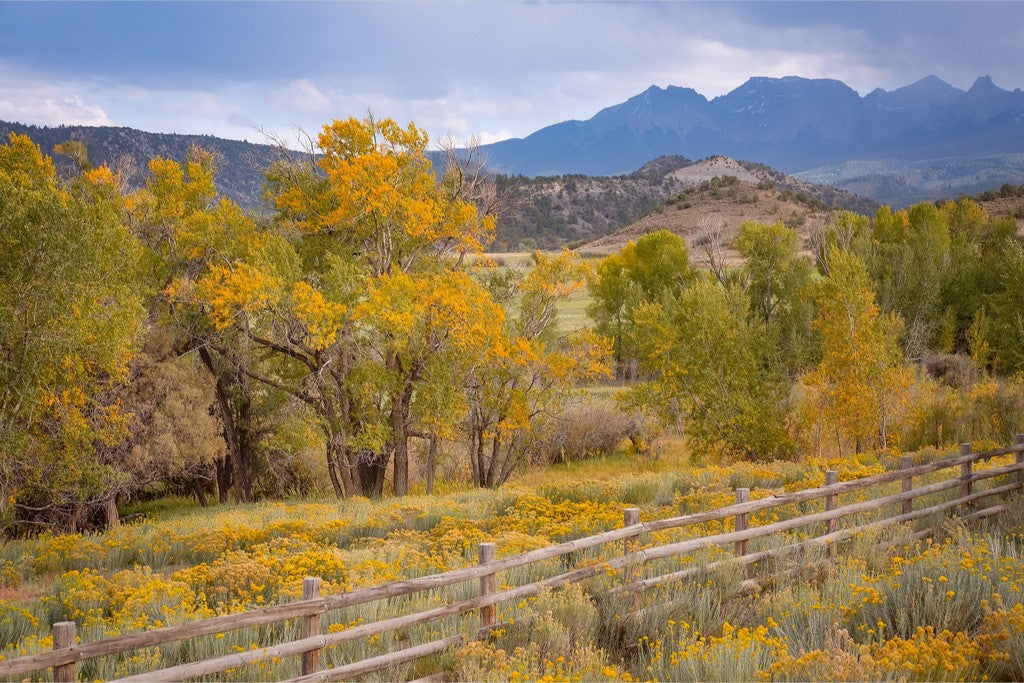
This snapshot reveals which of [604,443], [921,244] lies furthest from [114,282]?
[921,244]

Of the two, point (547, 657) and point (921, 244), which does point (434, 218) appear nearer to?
point (547, 657)

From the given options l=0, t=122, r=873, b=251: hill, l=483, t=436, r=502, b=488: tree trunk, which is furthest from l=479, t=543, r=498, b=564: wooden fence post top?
l=0, t=122, r=873, b=251: hill

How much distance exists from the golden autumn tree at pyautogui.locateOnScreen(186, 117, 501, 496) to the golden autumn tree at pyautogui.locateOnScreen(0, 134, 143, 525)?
266 cm

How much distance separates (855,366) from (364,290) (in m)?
17.6

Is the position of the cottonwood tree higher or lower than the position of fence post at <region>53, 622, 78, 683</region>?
lower

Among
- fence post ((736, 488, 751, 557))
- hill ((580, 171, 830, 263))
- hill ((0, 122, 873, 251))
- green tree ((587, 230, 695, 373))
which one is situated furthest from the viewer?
hill ((580, 171, 830, 263))

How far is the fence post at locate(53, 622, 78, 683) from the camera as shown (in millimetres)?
5109

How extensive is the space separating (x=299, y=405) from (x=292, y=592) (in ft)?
59.2

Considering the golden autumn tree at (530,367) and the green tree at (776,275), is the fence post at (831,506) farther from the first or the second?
the green tree at (776,275)

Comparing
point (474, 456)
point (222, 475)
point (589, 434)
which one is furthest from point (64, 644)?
point (589, 434)

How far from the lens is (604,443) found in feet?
130

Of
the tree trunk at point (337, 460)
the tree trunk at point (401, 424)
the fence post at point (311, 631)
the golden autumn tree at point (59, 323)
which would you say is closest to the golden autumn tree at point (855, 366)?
the tree trunk at point (401, 424)

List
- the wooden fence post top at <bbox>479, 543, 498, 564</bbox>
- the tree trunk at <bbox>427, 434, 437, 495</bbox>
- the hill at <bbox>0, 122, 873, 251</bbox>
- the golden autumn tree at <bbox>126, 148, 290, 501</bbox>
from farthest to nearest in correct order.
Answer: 1. the hill at <bbox>0, 122, 873, 251</bbox>
2. the tree trunk at <bbox>427, 434, 437, 495</bbox>
3. the golden autumn tree at <bbox>126, 148, 290, 501</bbox>
4. the wooden fence post top at <bbox>479, 543, 498, 564</bbox>

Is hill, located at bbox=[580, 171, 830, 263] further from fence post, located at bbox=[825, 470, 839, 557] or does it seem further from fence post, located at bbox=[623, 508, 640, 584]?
fence post, located at bbox=[623, 508, 640, 584]
